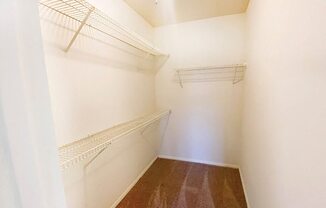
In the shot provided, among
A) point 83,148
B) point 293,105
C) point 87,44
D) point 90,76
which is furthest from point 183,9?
point 83,148

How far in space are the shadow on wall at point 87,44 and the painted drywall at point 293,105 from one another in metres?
1.34

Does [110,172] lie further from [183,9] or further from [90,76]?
[183,9]

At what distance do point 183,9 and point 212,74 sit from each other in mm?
938

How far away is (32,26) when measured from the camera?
1.19 feet

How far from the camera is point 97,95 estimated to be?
4.92 ft

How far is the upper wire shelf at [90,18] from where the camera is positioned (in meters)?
1.07

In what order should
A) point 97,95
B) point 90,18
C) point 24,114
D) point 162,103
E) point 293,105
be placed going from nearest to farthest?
point 24,114 → point 293,105 → point 90,18 → point 97,95 → point 162,103

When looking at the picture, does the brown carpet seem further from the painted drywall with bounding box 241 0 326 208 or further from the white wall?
the white wall

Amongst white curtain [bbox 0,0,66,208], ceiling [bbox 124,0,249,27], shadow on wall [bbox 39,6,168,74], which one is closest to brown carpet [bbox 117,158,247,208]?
shadow on wall [bbox 39,6,168,74]

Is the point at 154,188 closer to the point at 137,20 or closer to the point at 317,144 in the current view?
the point at 317,144

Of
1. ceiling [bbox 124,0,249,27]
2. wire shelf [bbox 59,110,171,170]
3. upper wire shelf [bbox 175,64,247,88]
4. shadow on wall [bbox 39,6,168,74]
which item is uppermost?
ceiling [bbox 124,0,249,27]

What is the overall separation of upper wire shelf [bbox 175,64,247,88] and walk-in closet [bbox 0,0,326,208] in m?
0.01

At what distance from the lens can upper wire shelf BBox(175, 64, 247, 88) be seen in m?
2.32

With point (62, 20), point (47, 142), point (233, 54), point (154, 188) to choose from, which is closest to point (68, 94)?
point (62, 20)
